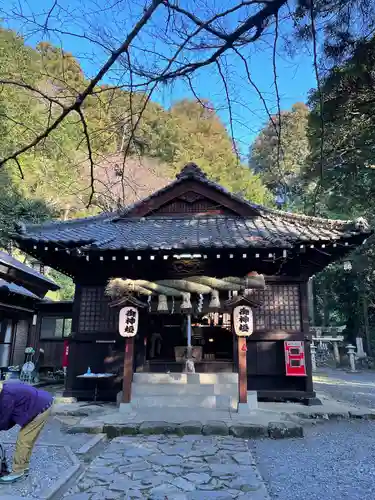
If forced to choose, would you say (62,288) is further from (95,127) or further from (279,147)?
(279,147)

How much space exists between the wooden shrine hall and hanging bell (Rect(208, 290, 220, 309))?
23mm

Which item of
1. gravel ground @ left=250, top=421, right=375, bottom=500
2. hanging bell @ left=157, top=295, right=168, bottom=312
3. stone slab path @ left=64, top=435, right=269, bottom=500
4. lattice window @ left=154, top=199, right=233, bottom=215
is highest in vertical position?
lattice window @ left=154, top=199, right=233, bottom=215

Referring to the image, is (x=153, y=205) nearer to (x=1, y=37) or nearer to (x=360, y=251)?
(x=1, y=37)

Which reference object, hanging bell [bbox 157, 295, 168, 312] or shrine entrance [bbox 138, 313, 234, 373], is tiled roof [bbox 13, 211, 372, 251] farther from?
shrine entrance [bbox 138, 313, 234, 373]

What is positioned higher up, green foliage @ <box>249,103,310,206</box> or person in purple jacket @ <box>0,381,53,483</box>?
green foliage @ <box>249,103,310,206</box>

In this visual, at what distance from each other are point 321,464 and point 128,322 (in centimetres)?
467

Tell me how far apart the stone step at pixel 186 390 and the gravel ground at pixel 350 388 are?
3.66 m

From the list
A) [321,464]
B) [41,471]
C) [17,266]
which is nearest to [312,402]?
[321,464]

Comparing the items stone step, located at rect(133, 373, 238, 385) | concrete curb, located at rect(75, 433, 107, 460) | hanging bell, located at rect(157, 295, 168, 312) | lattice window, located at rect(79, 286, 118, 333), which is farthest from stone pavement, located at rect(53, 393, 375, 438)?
hanging bell, located at rect(157, 295, 168, 312)

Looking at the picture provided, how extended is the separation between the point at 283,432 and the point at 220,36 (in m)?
6.25

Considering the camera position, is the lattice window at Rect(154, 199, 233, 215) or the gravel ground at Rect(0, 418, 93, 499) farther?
the lattice window at Rect(154, 199, 233, 215)

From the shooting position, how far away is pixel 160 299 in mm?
8195

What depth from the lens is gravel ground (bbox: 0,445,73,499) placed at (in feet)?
12.1

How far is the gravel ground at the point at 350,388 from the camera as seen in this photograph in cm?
993
